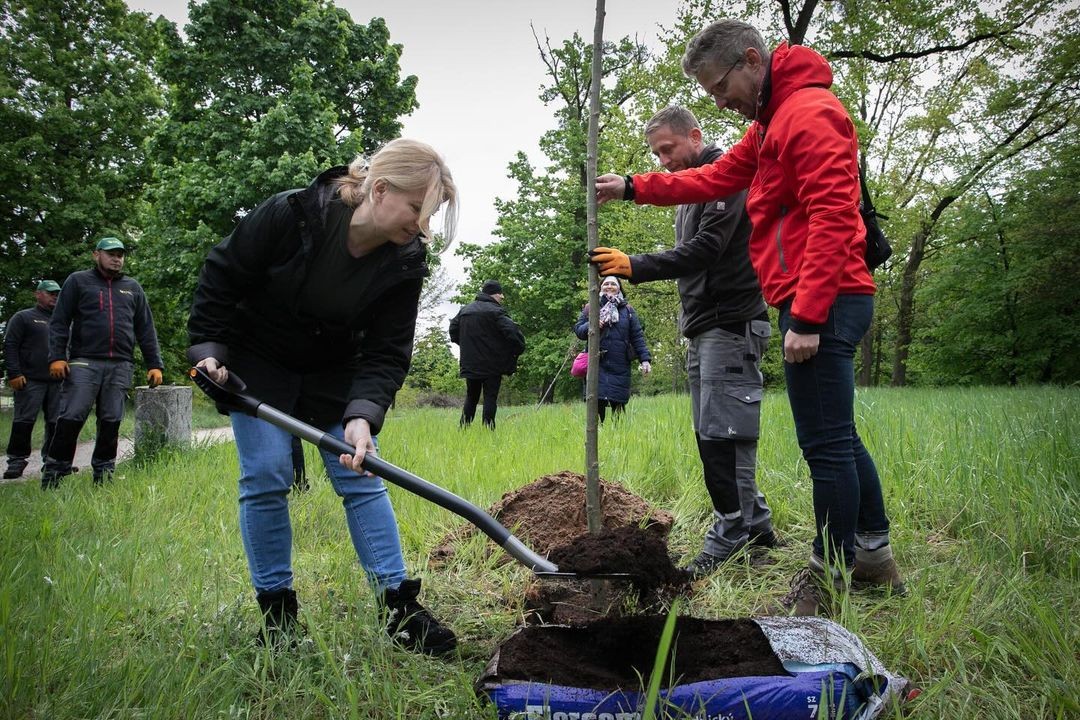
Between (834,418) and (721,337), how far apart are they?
859mm

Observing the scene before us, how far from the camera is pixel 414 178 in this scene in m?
2.08

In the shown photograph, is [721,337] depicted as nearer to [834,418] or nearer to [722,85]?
[834,418]

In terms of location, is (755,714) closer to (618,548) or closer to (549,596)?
(618,548)

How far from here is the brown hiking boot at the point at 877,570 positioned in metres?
2.41

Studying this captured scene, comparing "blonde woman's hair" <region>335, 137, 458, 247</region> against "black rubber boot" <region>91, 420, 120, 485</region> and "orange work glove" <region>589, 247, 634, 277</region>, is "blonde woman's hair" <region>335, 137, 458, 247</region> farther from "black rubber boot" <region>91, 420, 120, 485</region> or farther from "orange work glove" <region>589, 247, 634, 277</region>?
"black rubber boot" <region>91, 420, 120, 485</region>

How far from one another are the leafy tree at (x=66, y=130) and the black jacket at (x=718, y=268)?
20251 mm

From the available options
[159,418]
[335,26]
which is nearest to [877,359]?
[335,26]

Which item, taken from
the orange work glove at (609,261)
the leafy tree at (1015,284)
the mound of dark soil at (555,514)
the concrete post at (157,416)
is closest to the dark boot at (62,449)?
the concrete post at (157,416)

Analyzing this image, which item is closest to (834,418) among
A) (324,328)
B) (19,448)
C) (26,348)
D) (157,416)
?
(324,328)

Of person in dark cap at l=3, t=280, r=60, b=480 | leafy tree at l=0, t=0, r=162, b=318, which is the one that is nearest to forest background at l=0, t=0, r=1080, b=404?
leafy tree at l=0, t=0, r=162, b=318

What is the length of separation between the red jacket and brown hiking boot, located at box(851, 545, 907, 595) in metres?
0.94

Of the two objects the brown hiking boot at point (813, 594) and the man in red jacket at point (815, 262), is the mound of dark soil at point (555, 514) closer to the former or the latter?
the brown hiking boot at point (813, 594)

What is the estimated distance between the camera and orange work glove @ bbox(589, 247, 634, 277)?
2.32 meters

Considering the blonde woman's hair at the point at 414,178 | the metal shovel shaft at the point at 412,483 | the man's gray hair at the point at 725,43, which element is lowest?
the metal shovel shaft at the point at 412,483
